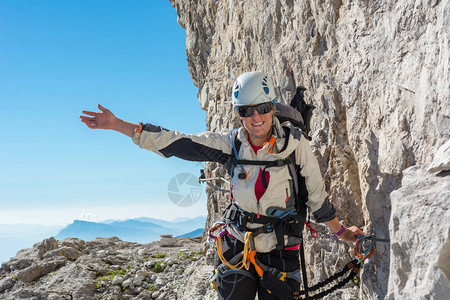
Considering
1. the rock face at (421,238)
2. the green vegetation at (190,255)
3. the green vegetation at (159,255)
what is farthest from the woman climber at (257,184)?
the green vegetation at (159,255)

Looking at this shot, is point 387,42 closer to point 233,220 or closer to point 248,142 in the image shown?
point 248,142

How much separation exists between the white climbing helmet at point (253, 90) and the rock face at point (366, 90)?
1395 mm

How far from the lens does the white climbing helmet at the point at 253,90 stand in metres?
4.86

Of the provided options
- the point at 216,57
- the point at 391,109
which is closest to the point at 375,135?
the point at 391,109

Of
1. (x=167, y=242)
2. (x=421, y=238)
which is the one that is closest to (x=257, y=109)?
(x=421, y=238)

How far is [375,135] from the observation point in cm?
518

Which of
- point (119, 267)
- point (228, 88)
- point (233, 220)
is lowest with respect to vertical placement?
point (119, 267)

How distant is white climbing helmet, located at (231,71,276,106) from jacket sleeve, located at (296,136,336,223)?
2.30 ft

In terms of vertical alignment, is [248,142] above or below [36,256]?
above

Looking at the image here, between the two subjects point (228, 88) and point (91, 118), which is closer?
point (91, 118)

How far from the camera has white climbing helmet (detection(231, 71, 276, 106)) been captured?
15.9ft

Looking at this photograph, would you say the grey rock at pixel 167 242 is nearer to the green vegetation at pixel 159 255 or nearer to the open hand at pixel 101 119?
the green vegetation at pixel 159 255

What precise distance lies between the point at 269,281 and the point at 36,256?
1436 centimetres

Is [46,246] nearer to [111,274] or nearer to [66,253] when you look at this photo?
[66,253]
